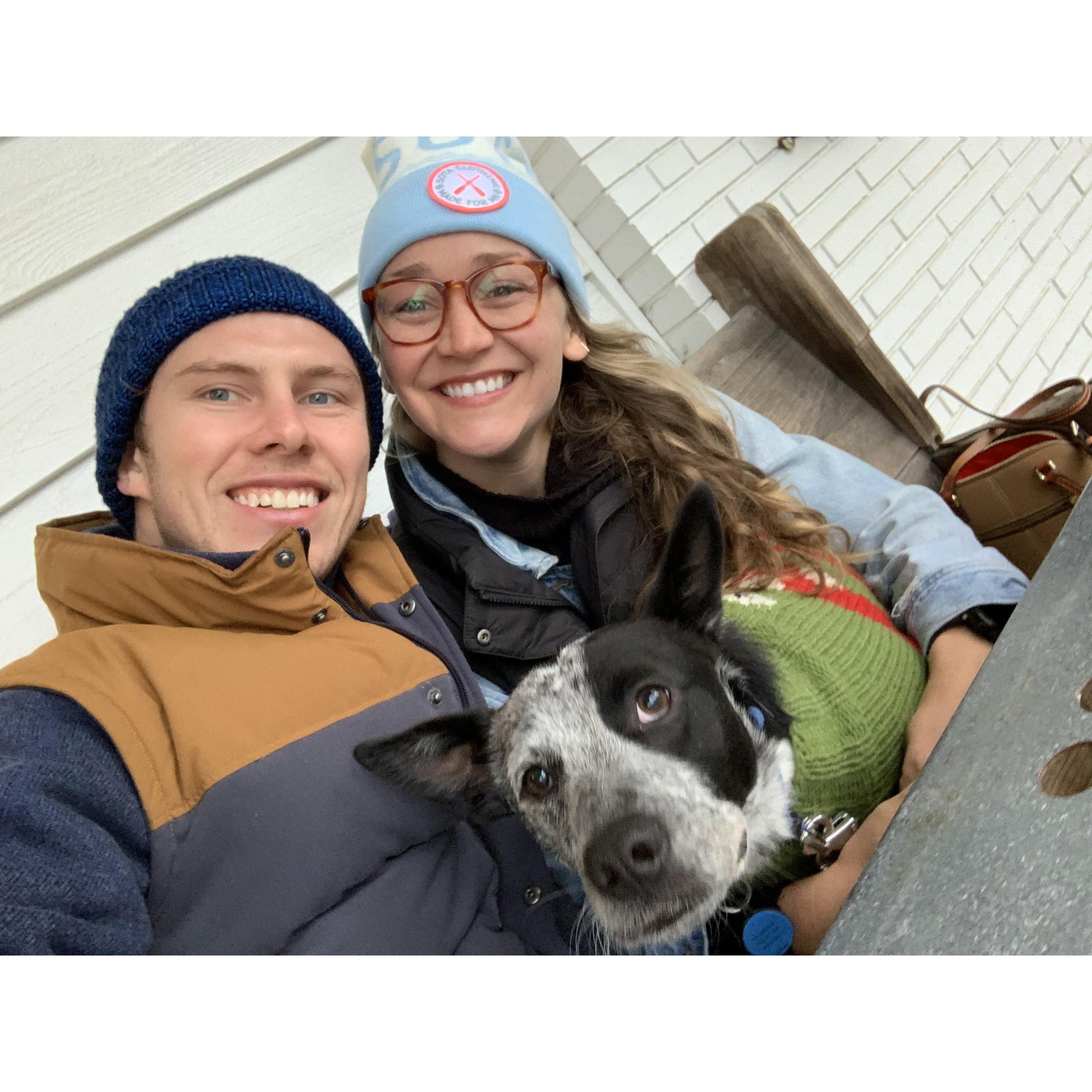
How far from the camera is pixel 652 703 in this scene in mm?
741

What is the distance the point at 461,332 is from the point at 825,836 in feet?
2.40

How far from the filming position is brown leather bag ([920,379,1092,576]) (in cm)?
114

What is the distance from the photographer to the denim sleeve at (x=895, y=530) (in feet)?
3.35

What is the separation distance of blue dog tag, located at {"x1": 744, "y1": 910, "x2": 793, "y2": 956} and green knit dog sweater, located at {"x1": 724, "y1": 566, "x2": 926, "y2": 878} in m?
0.06

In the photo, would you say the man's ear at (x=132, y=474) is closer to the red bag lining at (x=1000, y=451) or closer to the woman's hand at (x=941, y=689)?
the woman's hand at (x=941, y=689)

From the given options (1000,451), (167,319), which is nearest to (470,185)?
(167,319)

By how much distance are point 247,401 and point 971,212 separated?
178 centimetres

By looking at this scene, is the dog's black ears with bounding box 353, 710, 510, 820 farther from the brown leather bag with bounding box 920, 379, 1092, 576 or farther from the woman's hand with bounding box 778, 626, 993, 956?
the brown leather bag with bounding box 920, 379, 1092, 576

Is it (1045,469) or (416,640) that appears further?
(1045,469)

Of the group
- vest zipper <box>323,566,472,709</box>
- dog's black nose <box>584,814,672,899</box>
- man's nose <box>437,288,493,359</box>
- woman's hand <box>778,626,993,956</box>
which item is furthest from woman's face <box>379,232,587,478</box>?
woman's hand <box>778,626,993,956</box>

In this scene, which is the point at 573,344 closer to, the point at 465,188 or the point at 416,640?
the point at 465,188
